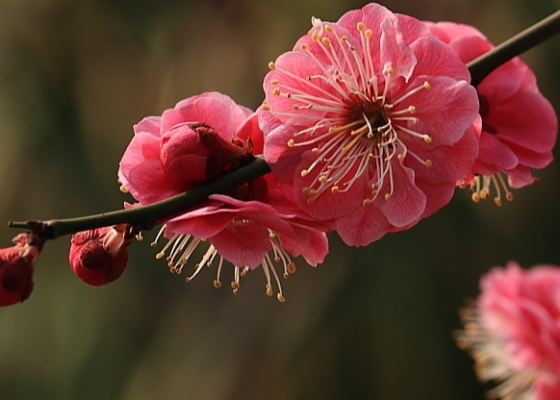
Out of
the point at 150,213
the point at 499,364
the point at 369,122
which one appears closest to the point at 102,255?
the point at 150,213

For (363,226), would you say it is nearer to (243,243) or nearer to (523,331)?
(243,243)

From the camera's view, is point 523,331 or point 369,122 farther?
point 523,331

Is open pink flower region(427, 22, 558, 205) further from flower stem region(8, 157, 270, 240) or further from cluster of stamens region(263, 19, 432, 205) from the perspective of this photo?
flower stem region(8, 157, 270, 240)

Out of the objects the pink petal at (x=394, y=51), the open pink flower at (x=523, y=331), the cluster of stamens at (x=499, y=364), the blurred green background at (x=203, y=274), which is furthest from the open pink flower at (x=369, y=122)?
the blurred green background at (x=203, y=274)

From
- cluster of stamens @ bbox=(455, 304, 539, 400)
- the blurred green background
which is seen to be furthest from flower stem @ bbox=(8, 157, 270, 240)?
the blurred green background

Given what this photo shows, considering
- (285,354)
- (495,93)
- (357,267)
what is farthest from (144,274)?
(495,93)
